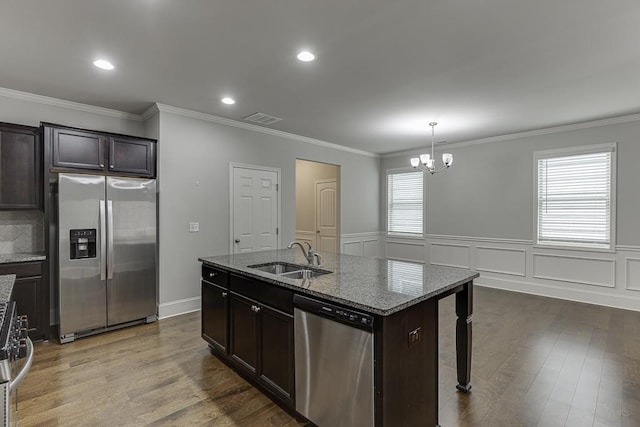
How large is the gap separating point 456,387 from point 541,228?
3.96 meters

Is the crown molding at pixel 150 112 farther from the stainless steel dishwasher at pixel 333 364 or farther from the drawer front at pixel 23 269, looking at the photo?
the stainless steel dishwasher at pixel 333 364

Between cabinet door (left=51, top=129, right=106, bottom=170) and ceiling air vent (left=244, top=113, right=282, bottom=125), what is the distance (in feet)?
5.97

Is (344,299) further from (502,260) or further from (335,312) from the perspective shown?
(502,260)

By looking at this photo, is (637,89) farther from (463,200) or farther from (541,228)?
(463,200)

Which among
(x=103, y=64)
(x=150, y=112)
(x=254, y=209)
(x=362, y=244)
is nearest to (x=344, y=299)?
(x=103, y=64)

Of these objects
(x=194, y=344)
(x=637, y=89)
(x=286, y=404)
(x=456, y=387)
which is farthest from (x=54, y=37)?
(x=637, y=89)

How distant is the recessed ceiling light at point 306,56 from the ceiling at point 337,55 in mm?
51

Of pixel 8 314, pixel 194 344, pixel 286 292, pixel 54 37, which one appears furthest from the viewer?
pixel 194 344

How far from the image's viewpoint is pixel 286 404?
2.21m

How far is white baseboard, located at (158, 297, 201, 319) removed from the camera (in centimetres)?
416

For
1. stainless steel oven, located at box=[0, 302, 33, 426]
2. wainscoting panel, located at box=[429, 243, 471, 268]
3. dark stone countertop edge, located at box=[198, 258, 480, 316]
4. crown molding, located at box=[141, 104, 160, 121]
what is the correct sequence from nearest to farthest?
stainless steel oven, located at box=[0, 302, 33, 426]
dark stone countertop edge, located at box=[198, 258, 480, 316]
crown molding, located at box=[141, 104, 160, 121]
wainscoting panel, located at box=[429, 243, 471, 268]

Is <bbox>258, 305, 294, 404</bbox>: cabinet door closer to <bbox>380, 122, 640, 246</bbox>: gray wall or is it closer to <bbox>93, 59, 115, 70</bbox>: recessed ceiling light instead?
<bbox>93, 59, 115, 70</bbox>: recessed ceiling light

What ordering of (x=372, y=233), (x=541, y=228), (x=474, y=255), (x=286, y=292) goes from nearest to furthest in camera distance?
(x=286, y=292)
(x=541, y=228)
(x=474, y=255)
(x=372, y=233)

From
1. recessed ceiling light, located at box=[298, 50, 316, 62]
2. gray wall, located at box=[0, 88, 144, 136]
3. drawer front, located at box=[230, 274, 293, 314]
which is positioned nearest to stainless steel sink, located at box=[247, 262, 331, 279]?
drawer front, located at box=[230, 274, 293, 314]
